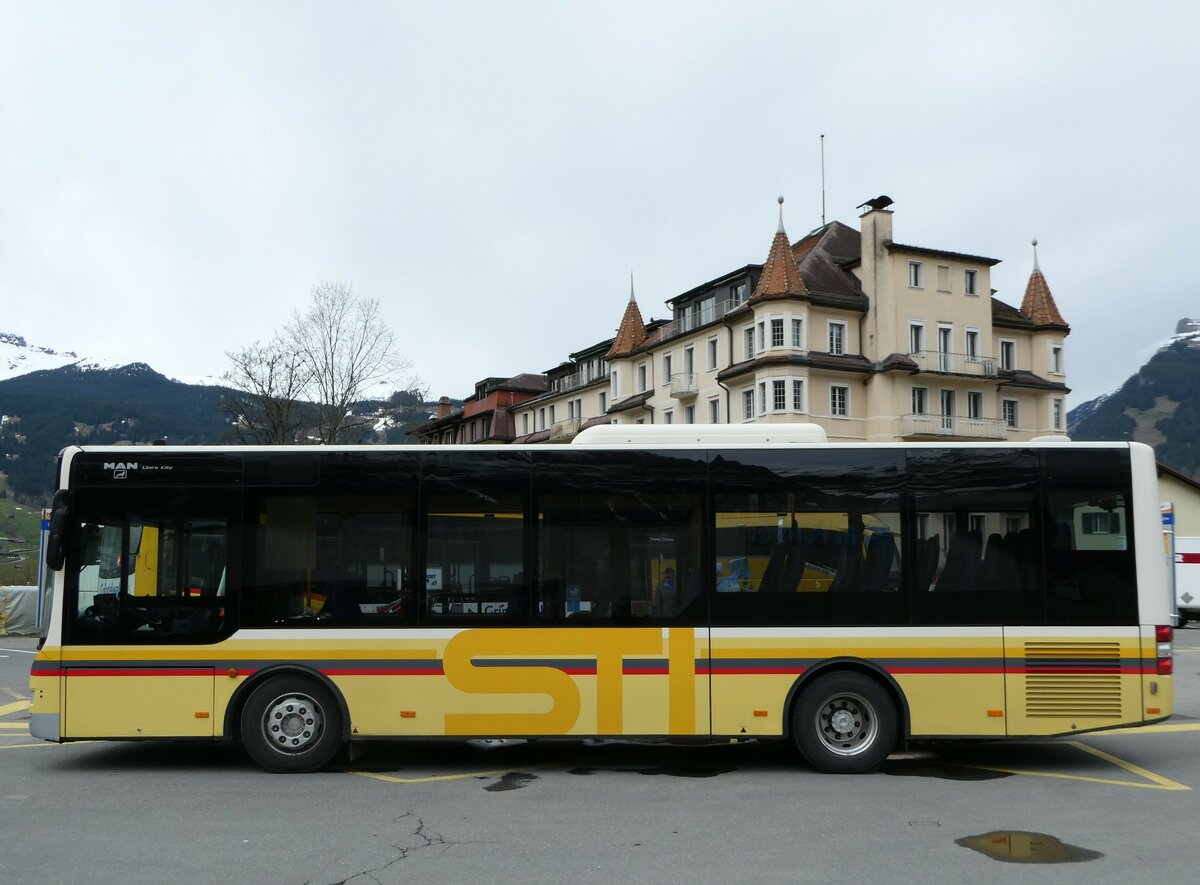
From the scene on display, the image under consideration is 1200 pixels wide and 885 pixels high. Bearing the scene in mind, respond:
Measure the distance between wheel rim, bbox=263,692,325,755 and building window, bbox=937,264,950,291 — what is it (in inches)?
2051

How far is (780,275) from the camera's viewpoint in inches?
2147

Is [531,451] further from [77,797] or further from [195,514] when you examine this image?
[77,797]

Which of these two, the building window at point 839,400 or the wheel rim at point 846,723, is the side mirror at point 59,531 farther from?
the building window at point 839,400

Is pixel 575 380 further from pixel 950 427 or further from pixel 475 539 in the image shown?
pixel 475 539

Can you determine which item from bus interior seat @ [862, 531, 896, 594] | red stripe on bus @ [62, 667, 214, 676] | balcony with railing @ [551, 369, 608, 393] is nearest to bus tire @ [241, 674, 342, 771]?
red stripe on bus @ [62, 667, 214, 676]

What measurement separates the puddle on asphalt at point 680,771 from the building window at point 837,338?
4715cm

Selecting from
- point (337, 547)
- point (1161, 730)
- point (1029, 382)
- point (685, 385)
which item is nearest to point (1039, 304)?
point (1029, 382)

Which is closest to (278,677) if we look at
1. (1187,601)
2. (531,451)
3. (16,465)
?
(531,451)

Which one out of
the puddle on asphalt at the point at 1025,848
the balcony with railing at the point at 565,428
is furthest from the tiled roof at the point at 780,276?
the puddle on asphalt at the point at 1025,848

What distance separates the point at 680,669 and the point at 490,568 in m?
1.97

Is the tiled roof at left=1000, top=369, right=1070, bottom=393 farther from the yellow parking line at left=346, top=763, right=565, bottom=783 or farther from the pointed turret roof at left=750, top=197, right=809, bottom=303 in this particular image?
the yellow parking line at left=346, top=763, right=565, bottom=783

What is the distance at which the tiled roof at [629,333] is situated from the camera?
69.8 meters

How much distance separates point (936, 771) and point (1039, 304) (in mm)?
59638

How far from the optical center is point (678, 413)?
63781 millimetres
